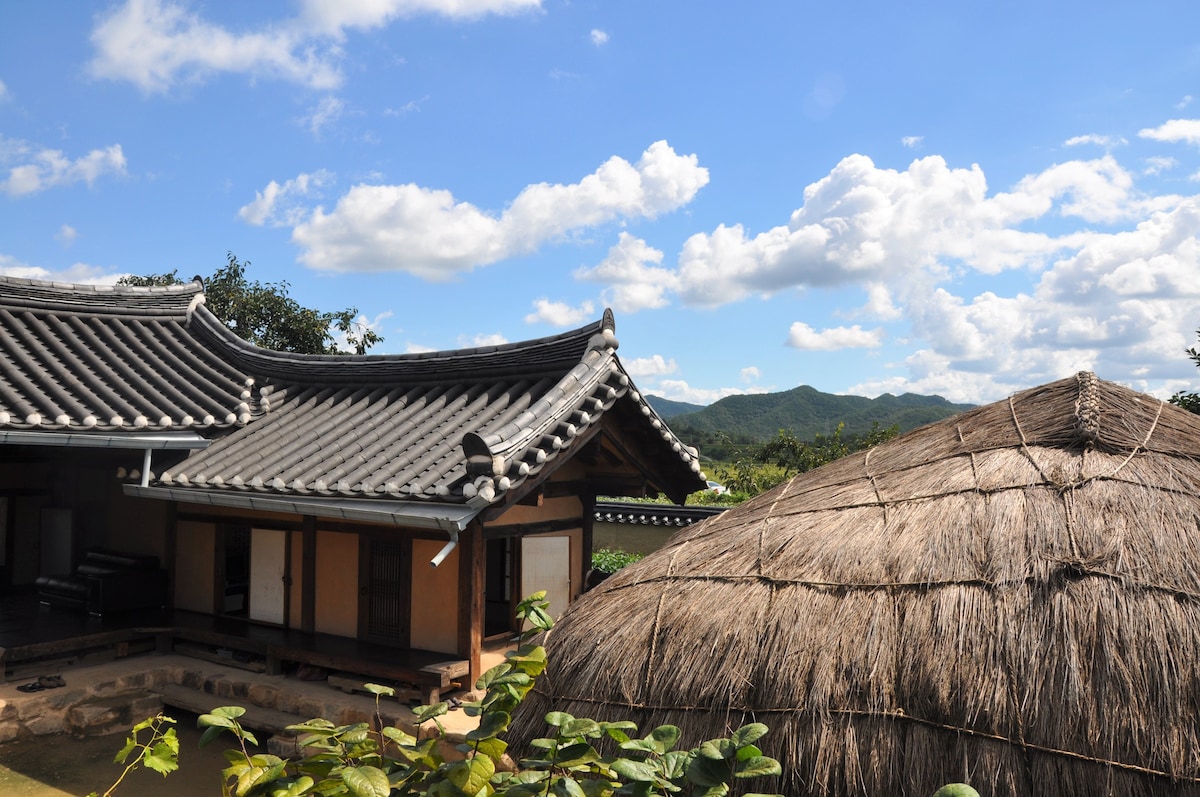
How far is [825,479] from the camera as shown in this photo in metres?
6.52

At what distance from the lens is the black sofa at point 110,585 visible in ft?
35.4

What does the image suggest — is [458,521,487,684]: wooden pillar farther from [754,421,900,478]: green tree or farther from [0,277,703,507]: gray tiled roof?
[754,421,900,478]: green tree

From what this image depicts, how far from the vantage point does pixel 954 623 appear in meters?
4.46

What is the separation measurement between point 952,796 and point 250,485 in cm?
845

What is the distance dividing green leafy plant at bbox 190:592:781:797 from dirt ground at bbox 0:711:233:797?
565cm

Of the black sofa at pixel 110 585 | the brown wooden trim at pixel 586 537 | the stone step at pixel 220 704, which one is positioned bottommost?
the stone step at pixel 220 704

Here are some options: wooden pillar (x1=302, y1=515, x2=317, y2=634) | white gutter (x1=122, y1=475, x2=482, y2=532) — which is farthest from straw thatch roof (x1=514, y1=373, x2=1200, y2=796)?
wooden pillar (x1=302, y1=515, x2=317, y2=634)

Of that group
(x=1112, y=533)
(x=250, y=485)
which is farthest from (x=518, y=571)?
(x=1112, y=533)

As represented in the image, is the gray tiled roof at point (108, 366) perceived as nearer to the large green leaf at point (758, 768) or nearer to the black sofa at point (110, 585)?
the black sofa at point (110, 585)

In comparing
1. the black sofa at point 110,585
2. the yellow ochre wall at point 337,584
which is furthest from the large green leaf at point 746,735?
the black sofa at point 110,585

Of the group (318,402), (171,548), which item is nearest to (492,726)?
(318,402)

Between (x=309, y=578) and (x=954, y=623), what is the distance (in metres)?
7.57

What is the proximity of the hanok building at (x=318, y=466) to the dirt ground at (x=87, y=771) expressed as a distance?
1.98 meters

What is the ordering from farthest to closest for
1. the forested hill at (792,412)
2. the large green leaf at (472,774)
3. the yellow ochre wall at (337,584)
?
the forested hill at (792,412), the yellow ochre wall at (337,584), the large green leaf at (472,774)
